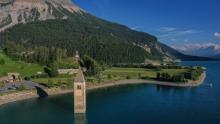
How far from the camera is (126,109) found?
80.6 meters

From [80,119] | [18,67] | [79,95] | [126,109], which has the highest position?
[18,67]

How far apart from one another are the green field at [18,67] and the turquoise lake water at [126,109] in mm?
33634

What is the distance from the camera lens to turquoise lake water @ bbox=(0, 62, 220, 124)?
7019 centimetres

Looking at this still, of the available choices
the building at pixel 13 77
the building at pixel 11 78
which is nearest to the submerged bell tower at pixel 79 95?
the building at pixel 11 78

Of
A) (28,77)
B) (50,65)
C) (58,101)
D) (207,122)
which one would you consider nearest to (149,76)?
(50,65)

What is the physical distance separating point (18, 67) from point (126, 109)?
6593 centimetres

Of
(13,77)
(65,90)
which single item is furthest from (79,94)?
(13,77)

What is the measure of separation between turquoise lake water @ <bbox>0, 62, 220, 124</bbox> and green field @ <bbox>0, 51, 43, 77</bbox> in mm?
33634

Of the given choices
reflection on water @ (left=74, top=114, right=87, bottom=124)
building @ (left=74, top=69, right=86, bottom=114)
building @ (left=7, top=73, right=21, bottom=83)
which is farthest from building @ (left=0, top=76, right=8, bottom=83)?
reflection on water @ (left=74, top=114, right=87, bottom=124)

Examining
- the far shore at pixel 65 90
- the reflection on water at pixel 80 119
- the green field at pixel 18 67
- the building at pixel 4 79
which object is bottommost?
the reflection on water at pixel 80 119

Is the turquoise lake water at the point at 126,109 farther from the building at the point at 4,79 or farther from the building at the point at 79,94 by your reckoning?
the building at the point at 4,79

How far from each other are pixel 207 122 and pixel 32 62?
300 ft

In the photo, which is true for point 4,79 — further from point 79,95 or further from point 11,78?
point 79,95

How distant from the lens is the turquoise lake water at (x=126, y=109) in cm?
7019
